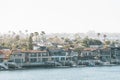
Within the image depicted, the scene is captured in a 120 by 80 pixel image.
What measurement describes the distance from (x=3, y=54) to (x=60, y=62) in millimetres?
6464

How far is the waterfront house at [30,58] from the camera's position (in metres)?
58.5

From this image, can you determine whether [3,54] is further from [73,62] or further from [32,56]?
[73,62]

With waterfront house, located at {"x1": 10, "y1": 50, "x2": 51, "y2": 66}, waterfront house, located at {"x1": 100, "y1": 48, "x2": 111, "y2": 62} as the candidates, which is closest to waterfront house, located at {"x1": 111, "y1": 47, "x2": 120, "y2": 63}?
waterfront house, located at {"x1": 100, "y1": 48, "x2": 111, "y2": 62}

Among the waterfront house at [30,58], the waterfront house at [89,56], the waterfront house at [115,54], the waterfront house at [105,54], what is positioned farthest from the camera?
the waterfront house at [115,54]

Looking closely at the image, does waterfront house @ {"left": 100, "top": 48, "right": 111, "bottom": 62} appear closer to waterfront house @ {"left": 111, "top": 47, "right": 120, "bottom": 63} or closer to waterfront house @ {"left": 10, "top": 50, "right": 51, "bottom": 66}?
waterfront house @ {"left": 111, "top": 47, "right": 120, "bottom": 63}

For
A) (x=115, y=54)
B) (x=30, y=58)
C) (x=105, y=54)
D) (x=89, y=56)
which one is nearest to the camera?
(x=30, y=58)

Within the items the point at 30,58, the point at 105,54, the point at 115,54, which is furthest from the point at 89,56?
the point at 30,58

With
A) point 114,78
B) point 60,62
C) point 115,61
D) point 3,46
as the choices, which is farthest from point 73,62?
point 114,78

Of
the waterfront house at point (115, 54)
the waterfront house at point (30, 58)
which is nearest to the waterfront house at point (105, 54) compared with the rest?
the waterfront house at point (115, 54)

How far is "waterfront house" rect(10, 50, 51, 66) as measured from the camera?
5847 centimetres

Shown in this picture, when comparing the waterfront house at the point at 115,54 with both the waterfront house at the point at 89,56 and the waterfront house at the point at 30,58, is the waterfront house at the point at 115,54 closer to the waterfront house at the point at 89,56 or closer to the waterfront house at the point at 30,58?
the waterfront house at the point at 89,56

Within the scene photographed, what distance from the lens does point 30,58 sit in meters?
60.8

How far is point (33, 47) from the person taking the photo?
7144cm

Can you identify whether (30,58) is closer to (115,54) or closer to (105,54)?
(105,54)
